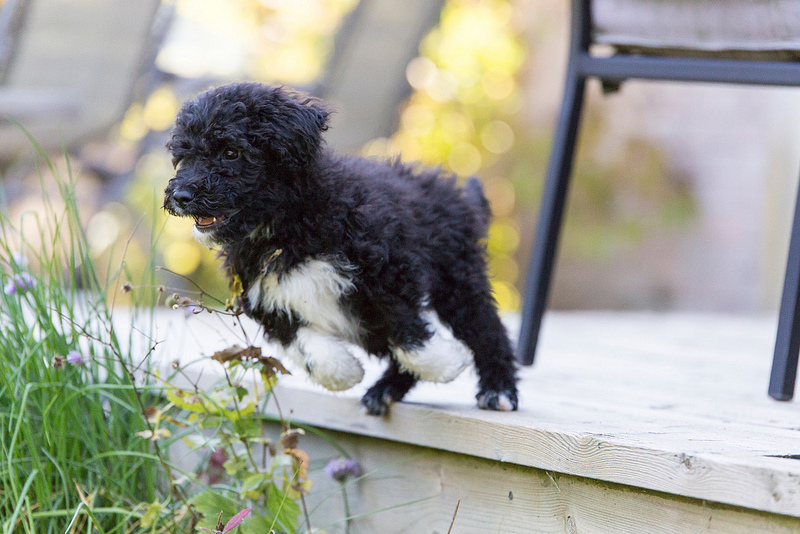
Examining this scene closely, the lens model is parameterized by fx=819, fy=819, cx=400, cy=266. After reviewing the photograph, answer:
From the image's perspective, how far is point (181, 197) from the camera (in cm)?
175

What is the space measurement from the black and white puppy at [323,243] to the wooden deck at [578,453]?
0.59 feet

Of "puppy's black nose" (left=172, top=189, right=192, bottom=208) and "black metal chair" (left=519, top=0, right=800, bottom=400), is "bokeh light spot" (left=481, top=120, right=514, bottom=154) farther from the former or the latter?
"puppy's black nose" (left=172, top=189, right=192, bottom=208)

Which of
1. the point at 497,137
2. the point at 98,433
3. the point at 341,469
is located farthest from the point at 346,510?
the point at 497,137

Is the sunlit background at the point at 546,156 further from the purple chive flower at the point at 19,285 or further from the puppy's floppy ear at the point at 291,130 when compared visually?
the puppy's floppy ear at the point at 291,130

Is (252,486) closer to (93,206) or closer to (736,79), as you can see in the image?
(736,79)

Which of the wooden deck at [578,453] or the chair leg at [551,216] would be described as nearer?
the wooden deck at [578,453]

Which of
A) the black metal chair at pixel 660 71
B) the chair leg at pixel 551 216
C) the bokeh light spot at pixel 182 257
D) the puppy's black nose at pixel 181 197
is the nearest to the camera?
the puppy's black nose at pixel 181 197

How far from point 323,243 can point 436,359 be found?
394 mm

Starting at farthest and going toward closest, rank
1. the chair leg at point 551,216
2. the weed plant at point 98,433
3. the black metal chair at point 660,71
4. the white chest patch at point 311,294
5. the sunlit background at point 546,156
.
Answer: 1. the sunlit background at point 546,156
2. the chair leg at point 551,216
3. the black metal chair at point 660,71
4. the weed plant at point 98,433
5. the white chest patch at point 311,294

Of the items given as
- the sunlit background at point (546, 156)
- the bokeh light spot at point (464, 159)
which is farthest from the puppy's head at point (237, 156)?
the bokeh light spot at point (464, 159)

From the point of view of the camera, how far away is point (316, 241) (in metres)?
1.91

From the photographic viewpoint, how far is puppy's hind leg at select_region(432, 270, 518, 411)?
2.19m

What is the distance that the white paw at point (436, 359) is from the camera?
1977 millimetres

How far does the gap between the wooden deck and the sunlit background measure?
14.6ft
